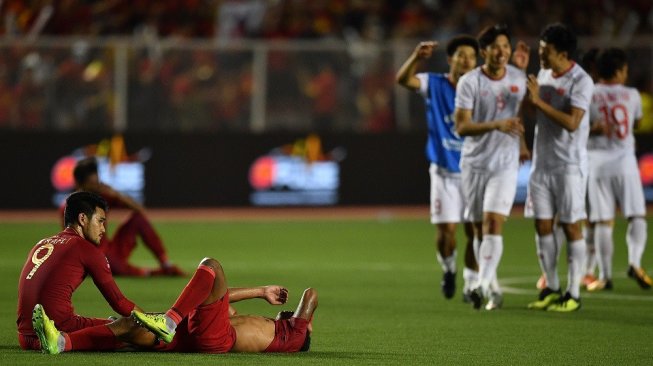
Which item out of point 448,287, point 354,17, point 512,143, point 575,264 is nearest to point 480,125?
point 512,143

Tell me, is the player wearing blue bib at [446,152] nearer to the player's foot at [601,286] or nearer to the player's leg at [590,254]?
the player's foot at [601,286]

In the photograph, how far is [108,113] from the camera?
2345 cm

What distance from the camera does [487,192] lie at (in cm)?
1158

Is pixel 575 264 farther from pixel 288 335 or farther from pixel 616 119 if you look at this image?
pixel 288 335

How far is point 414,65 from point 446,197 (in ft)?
4.41

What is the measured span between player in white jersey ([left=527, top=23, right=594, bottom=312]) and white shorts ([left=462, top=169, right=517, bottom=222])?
23cm

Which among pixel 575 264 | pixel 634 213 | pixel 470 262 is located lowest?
pixel 470 262

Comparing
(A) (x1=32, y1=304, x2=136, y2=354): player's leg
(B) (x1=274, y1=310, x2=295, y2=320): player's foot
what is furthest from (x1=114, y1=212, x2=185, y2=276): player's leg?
(A) (x1=32, y1=304, x2=136, y2=354): player's leg

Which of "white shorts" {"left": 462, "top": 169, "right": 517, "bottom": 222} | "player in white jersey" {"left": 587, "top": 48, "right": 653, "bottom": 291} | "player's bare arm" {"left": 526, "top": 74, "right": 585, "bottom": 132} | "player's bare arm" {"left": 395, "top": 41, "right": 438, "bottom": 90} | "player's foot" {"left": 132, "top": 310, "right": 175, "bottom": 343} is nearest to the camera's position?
"player's foot" {"left": 132, "top": 310, "right": 175, "bottom": 343}

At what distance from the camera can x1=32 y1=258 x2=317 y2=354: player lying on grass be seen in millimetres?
8109

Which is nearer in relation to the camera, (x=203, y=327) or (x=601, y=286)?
(x=203, y=327)

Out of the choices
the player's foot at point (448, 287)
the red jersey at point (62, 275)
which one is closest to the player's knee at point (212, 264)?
the red jersey at point (62, 275)

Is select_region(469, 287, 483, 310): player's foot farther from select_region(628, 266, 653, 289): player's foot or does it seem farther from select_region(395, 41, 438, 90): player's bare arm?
select_region(628, 266, 653, 289): player's foot

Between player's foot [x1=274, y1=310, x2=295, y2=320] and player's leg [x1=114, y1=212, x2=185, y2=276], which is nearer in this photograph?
player's foot [x1=274, y1=310, x2=295, y2=320]
